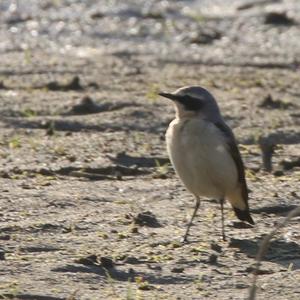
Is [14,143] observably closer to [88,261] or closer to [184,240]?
[184,240]

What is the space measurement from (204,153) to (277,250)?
75cm

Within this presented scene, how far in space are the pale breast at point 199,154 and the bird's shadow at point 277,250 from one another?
419mm

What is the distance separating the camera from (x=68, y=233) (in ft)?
26.8

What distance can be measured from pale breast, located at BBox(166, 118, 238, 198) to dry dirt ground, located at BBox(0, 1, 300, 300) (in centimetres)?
32

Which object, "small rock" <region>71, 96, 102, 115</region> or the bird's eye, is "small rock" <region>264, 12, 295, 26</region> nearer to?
"small rock" <region>71, 96, 102, 115</region>

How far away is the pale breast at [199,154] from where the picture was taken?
8250 millimetres

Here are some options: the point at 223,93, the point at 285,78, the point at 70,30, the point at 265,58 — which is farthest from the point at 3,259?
the point at 70,30

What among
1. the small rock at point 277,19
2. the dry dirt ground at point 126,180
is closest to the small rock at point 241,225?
the dry dirt ground at point 126,180

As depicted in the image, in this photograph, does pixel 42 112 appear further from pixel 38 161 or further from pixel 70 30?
pixel 70 30

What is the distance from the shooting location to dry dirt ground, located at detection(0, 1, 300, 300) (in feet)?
23.9

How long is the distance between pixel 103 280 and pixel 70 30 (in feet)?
31.7

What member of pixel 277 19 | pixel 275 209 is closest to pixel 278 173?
pixel 275 209

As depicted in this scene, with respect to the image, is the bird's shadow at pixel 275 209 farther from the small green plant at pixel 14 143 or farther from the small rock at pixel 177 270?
the small green plant at pixel 14 143

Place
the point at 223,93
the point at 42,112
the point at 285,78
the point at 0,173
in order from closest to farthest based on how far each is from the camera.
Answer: the point at 0,173 → the point at 42,112 → the point at 223,93 → the point at 285,78
